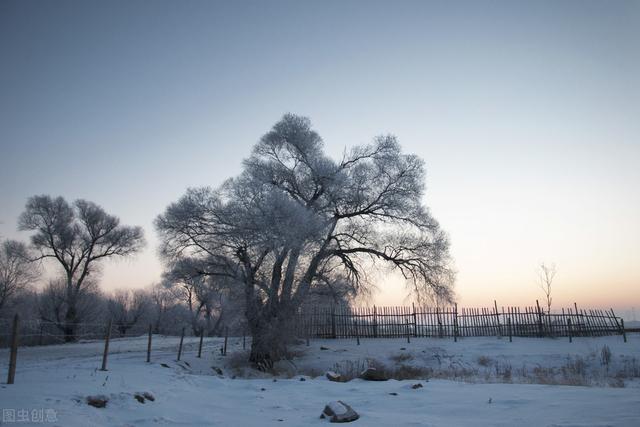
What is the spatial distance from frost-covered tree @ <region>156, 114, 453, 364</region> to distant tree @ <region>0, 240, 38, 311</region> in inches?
792

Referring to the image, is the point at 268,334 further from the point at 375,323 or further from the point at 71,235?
the point at 71,235

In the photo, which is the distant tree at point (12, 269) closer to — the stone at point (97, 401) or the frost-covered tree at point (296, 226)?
the frost-covered tree at point (296, 226)

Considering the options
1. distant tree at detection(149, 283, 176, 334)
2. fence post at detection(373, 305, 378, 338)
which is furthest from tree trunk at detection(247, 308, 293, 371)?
distant tree at detection(149, 283, 176, 334)

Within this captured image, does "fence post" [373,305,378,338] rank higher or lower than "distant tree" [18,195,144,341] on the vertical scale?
lower

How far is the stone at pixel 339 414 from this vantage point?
253 inches

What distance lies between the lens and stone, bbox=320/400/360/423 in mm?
6438

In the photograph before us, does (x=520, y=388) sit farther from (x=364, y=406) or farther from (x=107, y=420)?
(x=107, y=420)

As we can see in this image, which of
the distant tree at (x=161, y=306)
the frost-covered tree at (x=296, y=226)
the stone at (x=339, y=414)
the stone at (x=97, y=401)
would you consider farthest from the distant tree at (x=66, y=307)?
the stone at (x=339, y=414)

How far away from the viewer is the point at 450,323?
2472cm

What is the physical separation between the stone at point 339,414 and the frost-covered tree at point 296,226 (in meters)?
10.2

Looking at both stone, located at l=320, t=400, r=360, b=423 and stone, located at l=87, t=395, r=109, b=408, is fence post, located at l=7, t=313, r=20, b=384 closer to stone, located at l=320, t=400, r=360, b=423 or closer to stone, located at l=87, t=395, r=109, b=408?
stone, located at l=87, t=395, r=109, b=408

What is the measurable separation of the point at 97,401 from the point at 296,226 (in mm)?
10482

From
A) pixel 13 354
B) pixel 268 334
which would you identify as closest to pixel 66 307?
pixel 268 334

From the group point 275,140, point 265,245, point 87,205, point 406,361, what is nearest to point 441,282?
point 406,361
